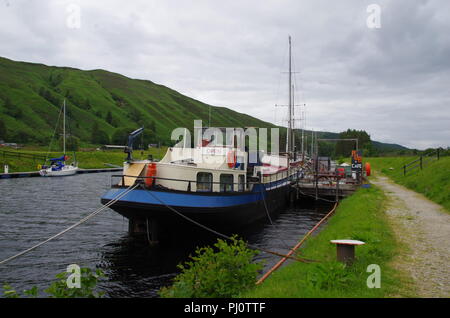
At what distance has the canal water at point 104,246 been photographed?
40.2 ft

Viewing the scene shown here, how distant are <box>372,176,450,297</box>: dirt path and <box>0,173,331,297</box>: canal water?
4.93 meters

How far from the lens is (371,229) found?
13.0 m

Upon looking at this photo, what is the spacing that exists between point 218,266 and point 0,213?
885 inches

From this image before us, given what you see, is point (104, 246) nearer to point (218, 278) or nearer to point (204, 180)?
point (204, 180)

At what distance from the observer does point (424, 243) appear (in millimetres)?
11555

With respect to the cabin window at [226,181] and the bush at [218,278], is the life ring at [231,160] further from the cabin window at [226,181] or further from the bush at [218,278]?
the bush at [218,278]

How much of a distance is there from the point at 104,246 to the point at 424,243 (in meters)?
13.4

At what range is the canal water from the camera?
12.2 metres

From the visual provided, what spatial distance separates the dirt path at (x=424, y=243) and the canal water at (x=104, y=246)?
16.2 ft

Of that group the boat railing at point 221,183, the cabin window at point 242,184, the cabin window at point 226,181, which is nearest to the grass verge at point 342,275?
the boat railing at point 221,183

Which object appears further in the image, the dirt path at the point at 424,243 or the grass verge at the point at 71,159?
the grass verge at the point at 71,159

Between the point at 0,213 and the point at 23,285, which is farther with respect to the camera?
the point at 0,213
